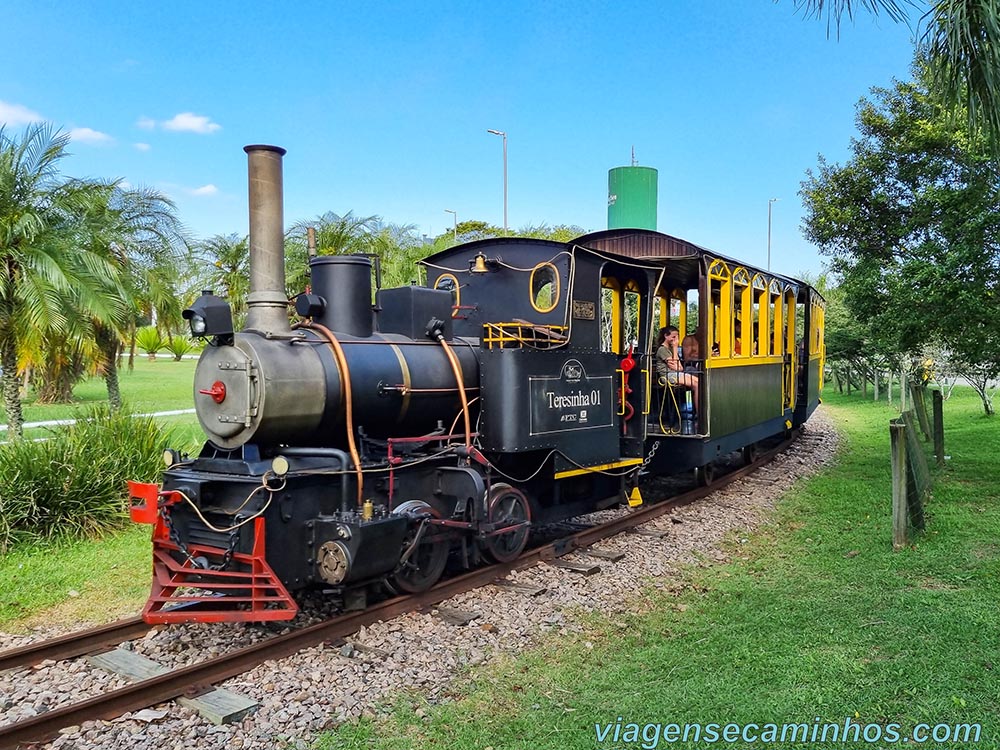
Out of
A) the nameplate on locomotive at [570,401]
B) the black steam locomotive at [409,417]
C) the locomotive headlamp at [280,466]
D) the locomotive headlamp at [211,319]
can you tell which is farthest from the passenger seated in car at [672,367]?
the locomotive headlamp at [211,319]

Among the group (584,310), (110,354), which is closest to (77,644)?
(584,310)

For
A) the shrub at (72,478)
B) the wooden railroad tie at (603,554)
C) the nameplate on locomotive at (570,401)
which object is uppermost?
the nameplate on locomotive at (570,401)

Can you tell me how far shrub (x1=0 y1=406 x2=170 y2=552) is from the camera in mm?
7711

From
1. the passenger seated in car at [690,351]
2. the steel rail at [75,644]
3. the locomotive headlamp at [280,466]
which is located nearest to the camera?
the steel rail at [75,644]

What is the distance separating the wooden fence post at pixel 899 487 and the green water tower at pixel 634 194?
7.99 metres

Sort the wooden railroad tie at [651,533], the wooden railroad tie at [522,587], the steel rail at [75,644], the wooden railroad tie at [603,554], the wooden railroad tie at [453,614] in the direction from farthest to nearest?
1. the wooden railroad tie at [651,533]
2. the wooden railroad tie at [603,554]
3. the wooden railroad tie at [522,587]
4. the wooden railroad tie at [453,614]
5. the steel rail at [75,644]

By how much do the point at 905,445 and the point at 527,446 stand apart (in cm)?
362

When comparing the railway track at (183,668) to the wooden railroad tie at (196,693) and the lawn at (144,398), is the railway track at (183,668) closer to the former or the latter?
the wooden railroad tie at (196,693)

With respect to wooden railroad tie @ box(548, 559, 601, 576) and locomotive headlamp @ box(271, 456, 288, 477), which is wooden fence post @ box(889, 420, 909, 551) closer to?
wooden railroad tie @ box(548, 559, 601, 576)

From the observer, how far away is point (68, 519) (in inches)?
314

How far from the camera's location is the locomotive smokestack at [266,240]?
5555mm

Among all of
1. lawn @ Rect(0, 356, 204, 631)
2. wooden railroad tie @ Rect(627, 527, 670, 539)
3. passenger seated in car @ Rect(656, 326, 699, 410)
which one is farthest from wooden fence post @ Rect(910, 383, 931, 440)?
lawn @ Rect(0, 356, 204, 631)

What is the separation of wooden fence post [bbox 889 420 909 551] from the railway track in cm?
314

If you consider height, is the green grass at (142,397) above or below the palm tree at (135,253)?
below
